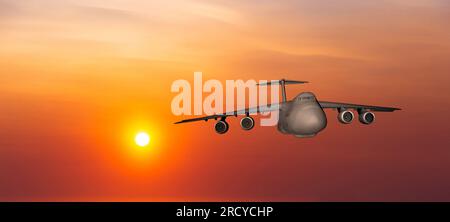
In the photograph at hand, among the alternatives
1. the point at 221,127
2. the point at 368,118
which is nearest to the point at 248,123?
the point at 221,127

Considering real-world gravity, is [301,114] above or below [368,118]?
below

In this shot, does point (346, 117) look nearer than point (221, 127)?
Yes

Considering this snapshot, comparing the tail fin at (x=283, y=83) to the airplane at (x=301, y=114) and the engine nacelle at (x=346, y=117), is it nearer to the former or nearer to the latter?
the airplane at (x=301, y=114)

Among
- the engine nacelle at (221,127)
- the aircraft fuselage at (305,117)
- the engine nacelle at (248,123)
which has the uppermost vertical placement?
the engine nacelle at (221,127)

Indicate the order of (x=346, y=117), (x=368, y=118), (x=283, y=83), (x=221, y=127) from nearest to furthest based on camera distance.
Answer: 1. (x=346, y=117)
2. (x=368, y=118)
3. (x=221, y=127)
4. (x=283, y=83)

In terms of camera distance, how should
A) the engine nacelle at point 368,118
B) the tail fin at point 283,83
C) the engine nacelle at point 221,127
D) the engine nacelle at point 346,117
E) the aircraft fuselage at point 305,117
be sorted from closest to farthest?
the aircraft fuselage at point 305,117
the engine nacelle at point 346,117
the engine nacelle at point 368,118
the engine nacelle at point 221,127
the tail fin at point 283,83

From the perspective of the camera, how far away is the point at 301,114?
180 ft

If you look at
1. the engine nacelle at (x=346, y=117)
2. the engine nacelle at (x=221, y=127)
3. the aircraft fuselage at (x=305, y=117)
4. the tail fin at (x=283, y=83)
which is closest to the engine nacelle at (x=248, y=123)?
the engine nacelle at (x=221, y=127)

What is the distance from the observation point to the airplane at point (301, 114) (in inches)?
2149

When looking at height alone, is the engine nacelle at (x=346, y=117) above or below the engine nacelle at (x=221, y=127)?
below

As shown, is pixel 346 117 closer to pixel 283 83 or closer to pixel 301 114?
pixel 301 114
